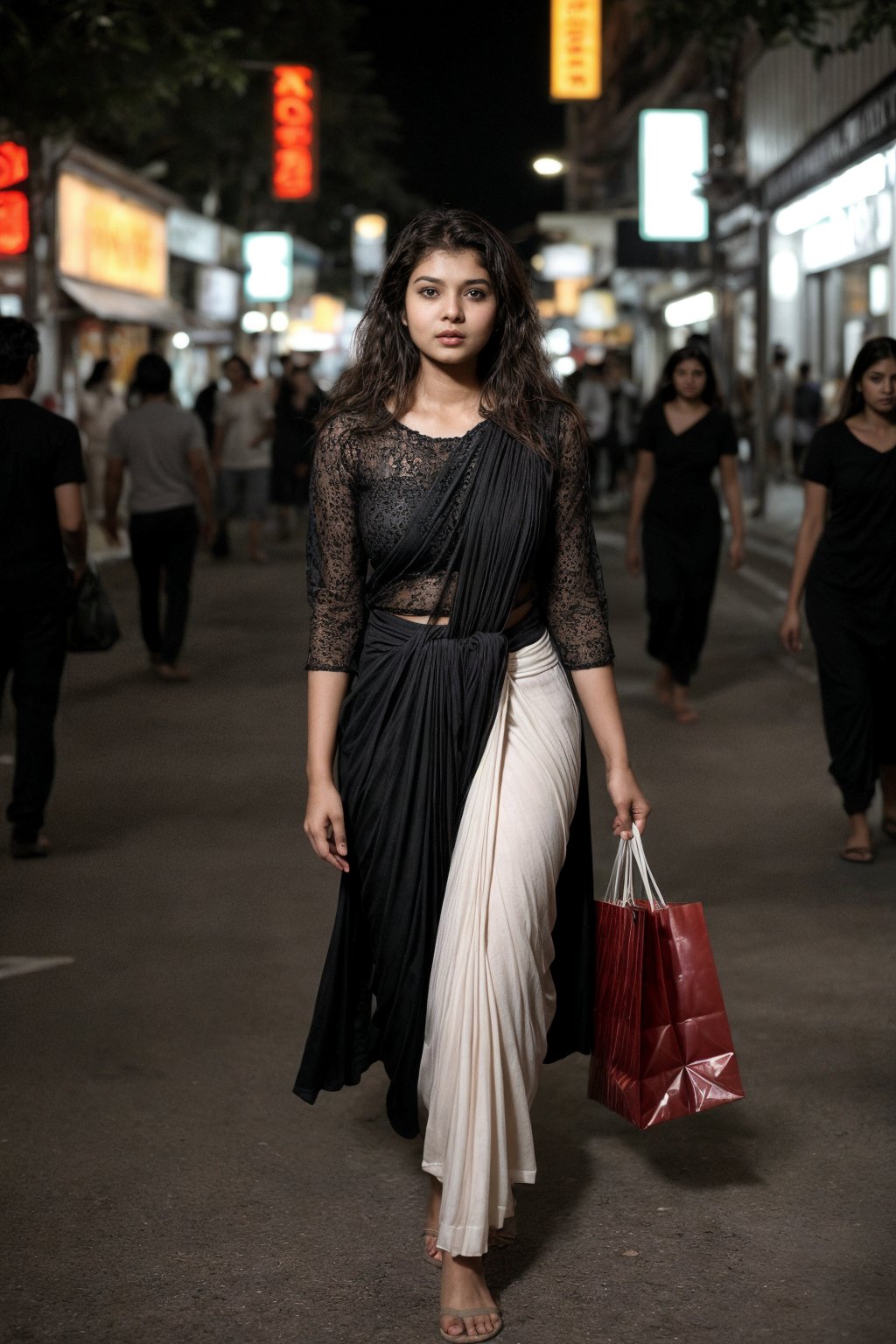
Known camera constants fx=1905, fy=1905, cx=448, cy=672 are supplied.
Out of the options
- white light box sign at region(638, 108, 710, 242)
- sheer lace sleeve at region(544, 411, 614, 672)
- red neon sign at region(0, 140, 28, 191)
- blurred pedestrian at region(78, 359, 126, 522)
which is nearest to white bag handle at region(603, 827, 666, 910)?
sheer lace sleeve at region(544, 411, 614, 672)

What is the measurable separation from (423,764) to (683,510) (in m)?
6.79

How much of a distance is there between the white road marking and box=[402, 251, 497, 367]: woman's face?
9.61 ft

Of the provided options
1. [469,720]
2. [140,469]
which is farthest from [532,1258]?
[140,469]

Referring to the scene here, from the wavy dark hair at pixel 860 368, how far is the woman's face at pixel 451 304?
3.71m

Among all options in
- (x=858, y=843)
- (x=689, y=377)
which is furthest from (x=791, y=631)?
(x=689, y=377)

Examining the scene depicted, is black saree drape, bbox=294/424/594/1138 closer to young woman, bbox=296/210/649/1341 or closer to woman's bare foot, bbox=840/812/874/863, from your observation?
young woman, bbox=296/210/649/1341

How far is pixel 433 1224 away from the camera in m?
3.75

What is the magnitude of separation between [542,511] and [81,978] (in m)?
2.75

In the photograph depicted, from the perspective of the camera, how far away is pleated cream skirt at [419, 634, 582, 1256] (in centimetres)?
337

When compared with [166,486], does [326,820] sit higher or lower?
lower

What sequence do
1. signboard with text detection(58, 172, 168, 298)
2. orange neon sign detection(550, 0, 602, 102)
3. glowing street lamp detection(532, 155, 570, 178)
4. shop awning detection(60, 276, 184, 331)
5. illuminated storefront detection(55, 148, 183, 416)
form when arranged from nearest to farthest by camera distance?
shop awning detection(60, 276, 184, 331)
illuminated storefront detection(55, 148, 183, 416)
signboard with text detection(58, 172, 168, 298)
orange neon sign detection(550, 0, 602, 102)
glowing street lamp detection(532, 155, 570, 178)

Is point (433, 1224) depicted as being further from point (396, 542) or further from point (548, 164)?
point (548, 164)

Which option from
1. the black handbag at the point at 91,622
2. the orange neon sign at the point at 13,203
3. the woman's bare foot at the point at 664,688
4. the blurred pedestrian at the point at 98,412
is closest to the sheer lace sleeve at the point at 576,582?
the black handbag at the point at 91,622

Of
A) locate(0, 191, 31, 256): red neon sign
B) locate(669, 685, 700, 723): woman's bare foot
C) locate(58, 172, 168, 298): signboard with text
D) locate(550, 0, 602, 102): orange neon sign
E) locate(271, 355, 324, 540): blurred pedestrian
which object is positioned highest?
locate(550, 0, 602, 102): orange neon sign
